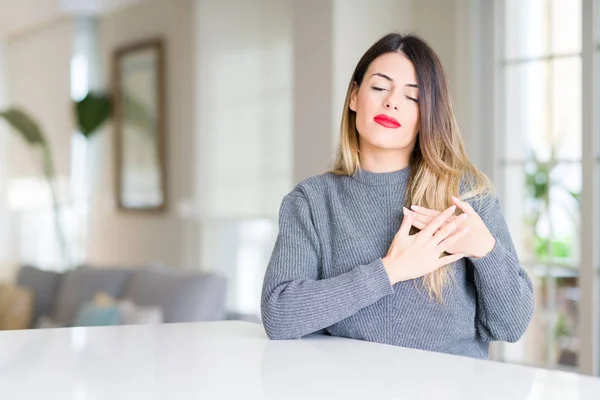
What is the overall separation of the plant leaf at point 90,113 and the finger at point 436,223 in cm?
552

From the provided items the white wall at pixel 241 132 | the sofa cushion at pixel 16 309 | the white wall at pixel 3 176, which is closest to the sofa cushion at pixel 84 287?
the sofa cushion at pixel 16 309

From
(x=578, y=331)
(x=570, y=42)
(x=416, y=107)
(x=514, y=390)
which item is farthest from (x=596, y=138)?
(x=514, y=390)

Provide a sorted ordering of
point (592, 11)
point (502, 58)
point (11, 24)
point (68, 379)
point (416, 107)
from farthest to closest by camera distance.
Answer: point (11, 24)
point (502, 58)
point (592, 11)
point (416, 107)
point (68, 379)

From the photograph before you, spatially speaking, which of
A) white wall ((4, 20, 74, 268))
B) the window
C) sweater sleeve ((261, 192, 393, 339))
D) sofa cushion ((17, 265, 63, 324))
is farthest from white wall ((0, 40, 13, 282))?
sweater sleeve ((261, 192, 393, 339))

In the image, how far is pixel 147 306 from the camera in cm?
442

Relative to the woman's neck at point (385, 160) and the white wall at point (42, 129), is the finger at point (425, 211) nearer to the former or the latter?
the woman's neck at point (385, 160)

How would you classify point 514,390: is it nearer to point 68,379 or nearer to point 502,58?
point 68,379

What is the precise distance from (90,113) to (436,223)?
5533mm

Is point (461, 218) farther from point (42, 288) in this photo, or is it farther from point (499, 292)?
point (42, 288)

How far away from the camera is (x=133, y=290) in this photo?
4641mm

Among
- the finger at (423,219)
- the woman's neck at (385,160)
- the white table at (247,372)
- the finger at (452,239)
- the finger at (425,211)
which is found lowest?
the white table at (247,372)

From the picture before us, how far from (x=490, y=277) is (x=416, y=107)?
33 cm

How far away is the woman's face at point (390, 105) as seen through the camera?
1620 mm

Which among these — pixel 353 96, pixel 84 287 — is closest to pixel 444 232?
pixel 353 96
